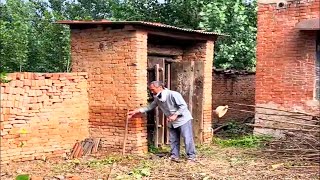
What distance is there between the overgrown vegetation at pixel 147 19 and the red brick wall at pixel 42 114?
6.63 m

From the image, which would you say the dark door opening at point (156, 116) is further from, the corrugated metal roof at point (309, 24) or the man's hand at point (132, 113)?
the corrugated metal roof at point (309, 24)

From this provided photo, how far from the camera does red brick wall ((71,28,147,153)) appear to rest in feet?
29.9

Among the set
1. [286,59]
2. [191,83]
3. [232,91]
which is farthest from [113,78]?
[232,91]

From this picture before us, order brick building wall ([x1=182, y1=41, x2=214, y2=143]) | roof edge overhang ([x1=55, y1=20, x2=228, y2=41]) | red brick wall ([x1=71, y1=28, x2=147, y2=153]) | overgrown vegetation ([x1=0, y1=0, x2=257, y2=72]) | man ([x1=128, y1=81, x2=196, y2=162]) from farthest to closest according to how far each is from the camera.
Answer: overgrown vegetation ([x1=0, y1=0, x2=257, y2=72]) → brick building wall ([x1=182, y1=41, x2=214, y2=143]) → red brick wall ([x1=71, y1=28, x2=147, y2=153]) → roof edge overhang ([x1=55, y1=20, x2=228, y2=41]) → man ([x1=128, y1=81, x2=196, y2=162])

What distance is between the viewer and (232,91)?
1675 centimetres

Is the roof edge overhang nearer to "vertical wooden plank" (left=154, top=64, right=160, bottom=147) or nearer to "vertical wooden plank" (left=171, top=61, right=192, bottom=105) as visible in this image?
"vertical wooden plank" (left=171, top=61, right=192, bottom=105)

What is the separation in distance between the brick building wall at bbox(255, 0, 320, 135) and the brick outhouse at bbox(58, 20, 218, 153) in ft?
5.03

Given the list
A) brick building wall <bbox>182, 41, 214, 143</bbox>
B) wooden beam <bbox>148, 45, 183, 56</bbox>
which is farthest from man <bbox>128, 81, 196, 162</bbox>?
brick building wall <bbox>182, 41, 214, 143</bbox>

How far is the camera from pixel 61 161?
8742 mm

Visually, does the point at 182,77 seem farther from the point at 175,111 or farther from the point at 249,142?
the point at 249,142

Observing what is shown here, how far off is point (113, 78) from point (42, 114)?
60.6 inches

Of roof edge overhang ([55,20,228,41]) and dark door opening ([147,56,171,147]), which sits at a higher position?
roof edge overhang ([55,20,228,41])

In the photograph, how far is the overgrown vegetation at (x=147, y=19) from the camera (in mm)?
15676

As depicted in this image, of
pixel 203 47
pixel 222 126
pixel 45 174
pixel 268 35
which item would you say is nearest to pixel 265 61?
pixel 268 35
